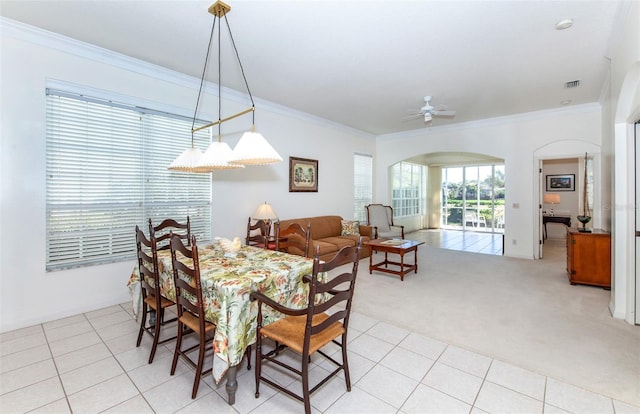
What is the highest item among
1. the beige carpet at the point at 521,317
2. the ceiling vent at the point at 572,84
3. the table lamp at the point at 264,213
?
the ceiling vent at the point at 572,84

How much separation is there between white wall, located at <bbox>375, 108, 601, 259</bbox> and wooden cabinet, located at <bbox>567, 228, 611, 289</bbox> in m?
1.74

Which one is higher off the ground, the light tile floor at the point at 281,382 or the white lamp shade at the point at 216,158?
the white lamp shade at the point at 216,158

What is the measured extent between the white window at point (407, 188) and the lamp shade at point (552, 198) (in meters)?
3.49

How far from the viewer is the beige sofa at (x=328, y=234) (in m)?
5.12

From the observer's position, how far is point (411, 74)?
12.7 ft

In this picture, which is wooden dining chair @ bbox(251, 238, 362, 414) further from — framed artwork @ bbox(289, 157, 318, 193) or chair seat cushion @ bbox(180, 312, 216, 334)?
framed artwork @ bbox(289, 157, 318, 193)

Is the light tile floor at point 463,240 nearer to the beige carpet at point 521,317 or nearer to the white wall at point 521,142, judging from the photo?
the white wall at point 521,142

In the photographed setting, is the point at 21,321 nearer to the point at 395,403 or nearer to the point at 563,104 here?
the point at 395,403

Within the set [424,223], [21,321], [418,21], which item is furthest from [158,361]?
[424,223]

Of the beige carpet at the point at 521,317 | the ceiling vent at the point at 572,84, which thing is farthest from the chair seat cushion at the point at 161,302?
the ceiling vent at the point at 572,84

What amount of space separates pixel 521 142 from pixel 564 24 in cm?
361

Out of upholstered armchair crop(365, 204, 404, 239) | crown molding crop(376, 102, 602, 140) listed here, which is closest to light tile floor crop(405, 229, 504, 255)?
upholstered armchair crop(365, 204, 404, 239)

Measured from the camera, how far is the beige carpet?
2.27m

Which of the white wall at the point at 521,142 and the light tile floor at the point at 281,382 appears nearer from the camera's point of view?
the light tile floor at the point at 281,382
